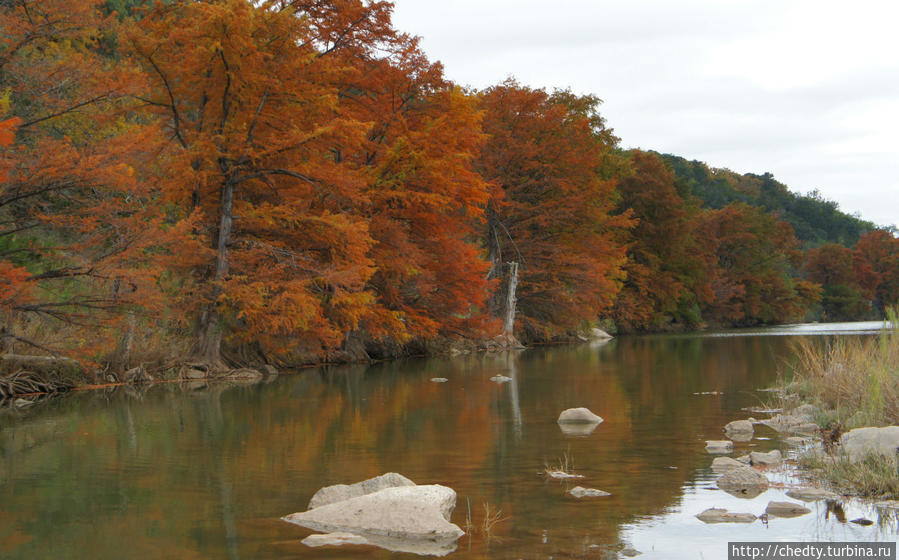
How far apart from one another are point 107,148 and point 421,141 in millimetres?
10139

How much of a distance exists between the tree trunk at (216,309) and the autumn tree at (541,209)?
1586 centimetres

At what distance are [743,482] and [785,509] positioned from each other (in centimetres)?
90

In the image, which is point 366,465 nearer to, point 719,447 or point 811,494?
point 719,447

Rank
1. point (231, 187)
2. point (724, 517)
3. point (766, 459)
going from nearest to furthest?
1. point (724, 517)
2. point (766, 459)
3. point (231, 187)

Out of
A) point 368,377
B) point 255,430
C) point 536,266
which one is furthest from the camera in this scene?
point 536,266

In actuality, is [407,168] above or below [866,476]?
above

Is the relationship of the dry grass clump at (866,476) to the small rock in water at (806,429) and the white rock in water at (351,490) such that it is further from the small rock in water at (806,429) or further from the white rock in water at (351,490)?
the white rock in water at (351,490)

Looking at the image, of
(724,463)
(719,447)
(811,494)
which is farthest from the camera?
(719,447)

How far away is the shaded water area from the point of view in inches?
217

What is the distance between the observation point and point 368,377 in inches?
773

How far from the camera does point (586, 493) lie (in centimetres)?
663

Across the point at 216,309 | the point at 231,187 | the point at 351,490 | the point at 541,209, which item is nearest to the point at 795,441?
the point at 351,490

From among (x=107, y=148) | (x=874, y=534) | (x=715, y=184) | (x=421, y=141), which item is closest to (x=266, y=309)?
(x=107, y=148)

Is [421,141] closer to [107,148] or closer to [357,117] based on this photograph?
[357,117]
